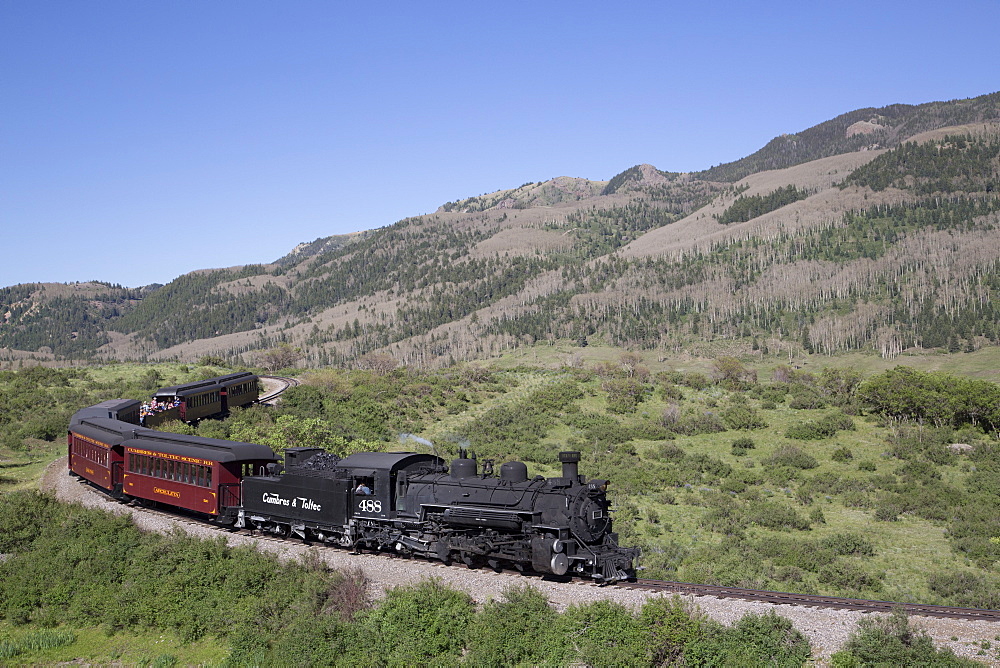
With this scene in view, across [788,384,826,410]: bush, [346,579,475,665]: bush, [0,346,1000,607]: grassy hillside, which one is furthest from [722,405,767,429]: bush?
[346,579,475,665]: bush

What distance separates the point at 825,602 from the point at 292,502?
1938cm

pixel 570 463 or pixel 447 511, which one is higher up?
pixel 570 463

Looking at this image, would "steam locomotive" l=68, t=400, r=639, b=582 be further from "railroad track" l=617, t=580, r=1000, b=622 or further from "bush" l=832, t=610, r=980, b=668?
"bush" l=832, t=610, r=980, b=668

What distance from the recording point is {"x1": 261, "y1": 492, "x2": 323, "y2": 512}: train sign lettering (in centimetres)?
2725

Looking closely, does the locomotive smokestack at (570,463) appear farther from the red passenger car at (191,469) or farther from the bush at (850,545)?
the bush at (850,545)

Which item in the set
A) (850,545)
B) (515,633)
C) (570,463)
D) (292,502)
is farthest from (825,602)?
(292,502)

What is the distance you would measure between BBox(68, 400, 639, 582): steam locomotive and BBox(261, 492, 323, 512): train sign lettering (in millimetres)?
41

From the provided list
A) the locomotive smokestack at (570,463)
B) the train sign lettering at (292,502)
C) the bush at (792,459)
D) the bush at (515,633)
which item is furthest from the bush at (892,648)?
the bush at (792,459)

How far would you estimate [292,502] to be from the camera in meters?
28.1

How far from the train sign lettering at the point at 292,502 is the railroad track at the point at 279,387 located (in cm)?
4036

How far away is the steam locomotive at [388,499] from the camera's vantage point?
21.3 meters

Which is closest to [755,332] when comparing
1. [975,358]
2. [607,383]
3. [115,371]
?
[975,358]

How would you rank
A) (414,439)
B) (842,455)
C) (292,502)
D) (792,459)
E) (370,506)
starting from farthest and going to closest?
(414,439)
(842,455)
(792,459)
(292,502)
(370,506)

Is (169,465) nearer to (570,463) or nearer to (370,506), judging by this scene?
(370,506)
